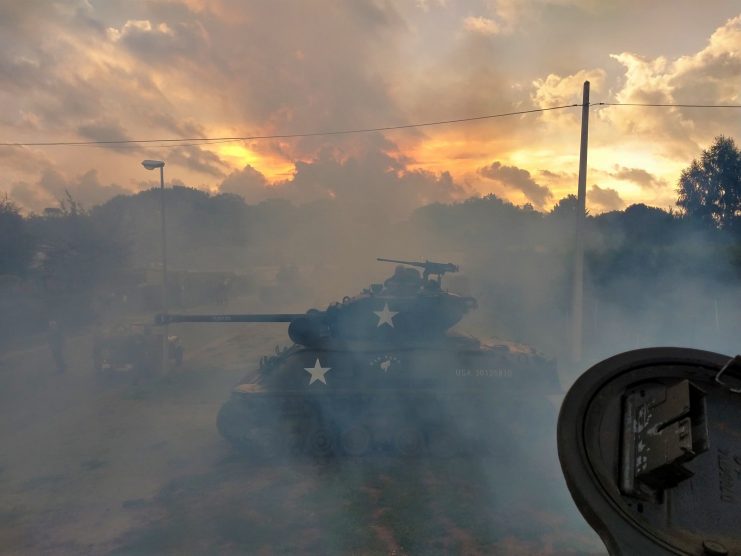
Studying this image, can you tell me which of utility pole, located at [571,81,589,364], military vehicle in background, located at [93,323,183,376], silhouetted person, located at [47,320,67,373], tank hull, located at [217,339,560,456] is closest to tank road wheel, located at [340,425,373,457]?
tank hull, located at [217,339,560,456]

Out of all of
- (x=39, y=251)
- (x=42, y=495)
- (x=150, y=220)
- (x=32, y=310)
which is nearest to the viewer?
(x=42, y=495)

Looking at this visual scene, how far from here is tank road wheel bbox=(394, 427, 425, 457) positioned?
7.90 m

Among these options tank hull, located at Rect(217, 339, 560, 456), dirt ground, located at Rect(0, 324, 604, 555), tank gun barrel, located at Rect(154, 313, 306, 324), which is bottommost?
dirt ground, located at Rect(0, 324, 604, 555)

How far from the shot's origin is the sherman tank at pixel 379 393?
790 cm

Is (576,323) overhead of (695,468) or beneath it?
beneath

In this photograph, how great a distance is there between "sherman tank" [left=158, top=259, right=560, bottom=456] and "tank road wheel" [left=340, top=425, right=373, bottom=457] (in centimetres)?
2

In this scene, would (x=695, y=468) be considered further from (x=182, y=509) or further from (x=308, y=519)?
(x=182, y=509)

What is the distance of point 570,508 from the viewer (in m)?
6.53

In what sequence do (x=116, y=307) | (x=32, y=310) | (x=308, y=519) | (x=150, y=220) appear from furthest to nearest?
(x=150, y=220) < (x=116, y=307) < (x=32, y=310) < (x=308, y=519)

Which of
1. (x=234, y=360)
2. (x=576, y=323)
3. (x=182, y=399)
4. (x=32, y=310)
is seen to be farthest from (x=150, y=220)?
(x=576, y=323)

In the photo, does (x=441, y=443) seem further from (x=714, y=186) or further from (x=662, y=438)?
(x=714, y=186)

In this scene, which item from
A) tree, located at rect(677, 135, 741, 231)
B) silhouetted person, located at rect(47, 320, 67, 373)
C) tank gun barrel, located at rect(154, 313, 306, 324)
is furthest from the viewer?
tree, located at rect(677, 135, 741, 231)

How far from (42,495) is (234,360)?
9.02m

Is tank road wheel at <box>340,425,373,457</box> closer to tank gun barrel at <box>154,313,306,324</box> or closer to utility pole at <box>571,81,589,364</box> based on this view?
tank gun barrel at <box>154,313,306,324</box>
